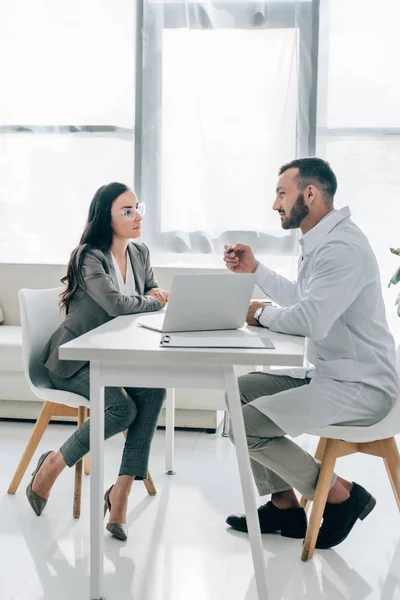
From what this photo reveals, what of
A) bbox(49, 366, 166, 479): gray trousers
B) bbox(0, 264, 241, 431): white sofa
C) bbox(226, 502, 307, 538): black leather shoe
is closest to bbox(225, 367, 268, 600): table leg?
bbox(226, 502, 307, 538): black leather shoe

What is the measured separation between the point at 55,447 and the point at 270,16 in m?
2.73

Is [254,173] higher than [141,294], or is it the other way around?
[254,173]

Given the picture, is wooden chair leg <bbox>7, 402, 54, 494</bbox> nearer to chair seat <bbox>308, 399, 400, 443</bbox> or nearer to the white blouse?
the white blouse

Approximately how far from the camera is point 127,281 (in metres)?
2.69

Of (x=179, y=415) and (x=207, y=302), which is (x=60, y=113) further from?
(x=207, y=302)

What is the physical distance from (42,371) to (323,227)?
1.08 meters

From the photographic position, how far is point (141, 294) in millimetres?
2754

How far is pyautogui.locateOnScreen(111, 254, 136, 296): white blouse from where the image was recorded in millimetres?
2637

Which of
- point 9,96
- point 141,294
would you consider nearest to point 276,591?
point 141,294

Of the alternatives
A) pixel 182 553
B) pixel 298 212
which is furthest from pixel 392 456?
pixel 298 212

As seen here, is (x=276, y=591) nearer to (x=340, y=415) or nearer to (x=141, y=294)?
(x=340, y=415)

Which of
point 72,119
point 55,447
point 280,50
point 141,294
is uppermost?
point 280,50

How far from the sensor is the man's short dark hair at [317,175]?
7.32 ft

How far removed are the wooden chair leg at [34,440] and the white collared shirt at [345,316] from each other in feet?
3.05
